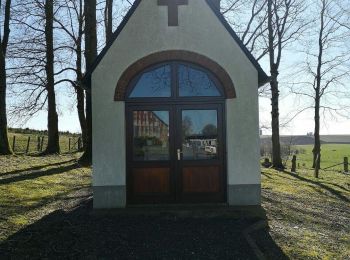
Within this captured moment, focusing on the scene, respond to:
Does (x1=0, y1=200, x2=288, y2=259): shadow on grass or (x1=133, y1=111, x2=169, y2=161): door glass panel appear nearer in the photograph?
(x1=0, y1=200, x2=288, y2=259): shadow on grass

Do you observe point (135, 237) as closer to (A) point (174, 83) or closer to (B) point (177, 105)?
(B) point (177, 105)

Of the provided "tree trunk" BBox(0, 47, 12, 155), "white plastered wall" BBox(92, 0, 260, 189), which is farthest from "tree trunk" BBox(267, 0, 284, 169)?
"white plastered wall" BBox(92, 0, 260, 189)

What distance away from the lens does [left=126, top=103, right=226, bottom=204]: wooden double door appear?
34.2 feet

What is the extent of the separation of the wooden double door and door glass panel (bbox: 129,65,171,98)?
0.95ft

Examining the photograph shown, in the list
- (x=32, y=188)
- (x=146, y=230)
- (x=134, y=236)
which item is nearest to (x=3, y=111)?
(x=32, y=188)

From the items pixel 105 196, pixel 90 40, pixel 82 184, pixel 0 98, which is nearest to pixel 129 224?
pixel 105 196

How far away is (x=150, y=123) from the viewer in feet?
34.3

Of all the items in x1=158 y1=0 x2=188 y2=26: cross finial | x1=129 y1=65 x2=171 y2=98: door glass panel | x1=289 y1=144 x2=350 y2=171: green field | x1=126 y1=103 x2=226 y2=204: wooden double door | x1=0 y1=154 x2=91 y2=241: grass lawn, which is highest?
x1=158 y1=0 x2=188 y2=26: cross finial

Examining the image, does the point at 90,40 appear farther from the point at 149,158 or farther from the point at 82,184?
the point at 149,158

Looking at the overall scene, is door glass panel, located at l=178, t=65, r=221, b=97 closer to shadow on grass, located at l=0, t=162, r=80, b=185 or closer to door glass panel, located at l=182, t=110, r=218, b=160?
door glass panel, located at l=182, t=110, r=218, b=160

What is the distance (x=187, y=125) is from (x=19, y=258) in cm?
493

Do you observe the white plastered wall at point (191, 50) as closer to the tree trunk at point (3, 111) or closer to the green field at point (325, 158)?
the tree trunk at point (3, 111)

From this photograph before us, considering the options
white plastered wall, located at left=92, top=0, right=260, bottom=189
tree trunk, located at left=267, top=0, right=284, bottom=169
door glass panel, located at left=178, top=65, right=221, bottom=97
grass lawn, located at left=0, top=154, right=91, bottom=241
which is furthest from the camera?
tree trunk, located at left=267, top=0, right=284, bottom=169

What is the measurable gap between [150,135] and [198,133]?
1129 millimetres
